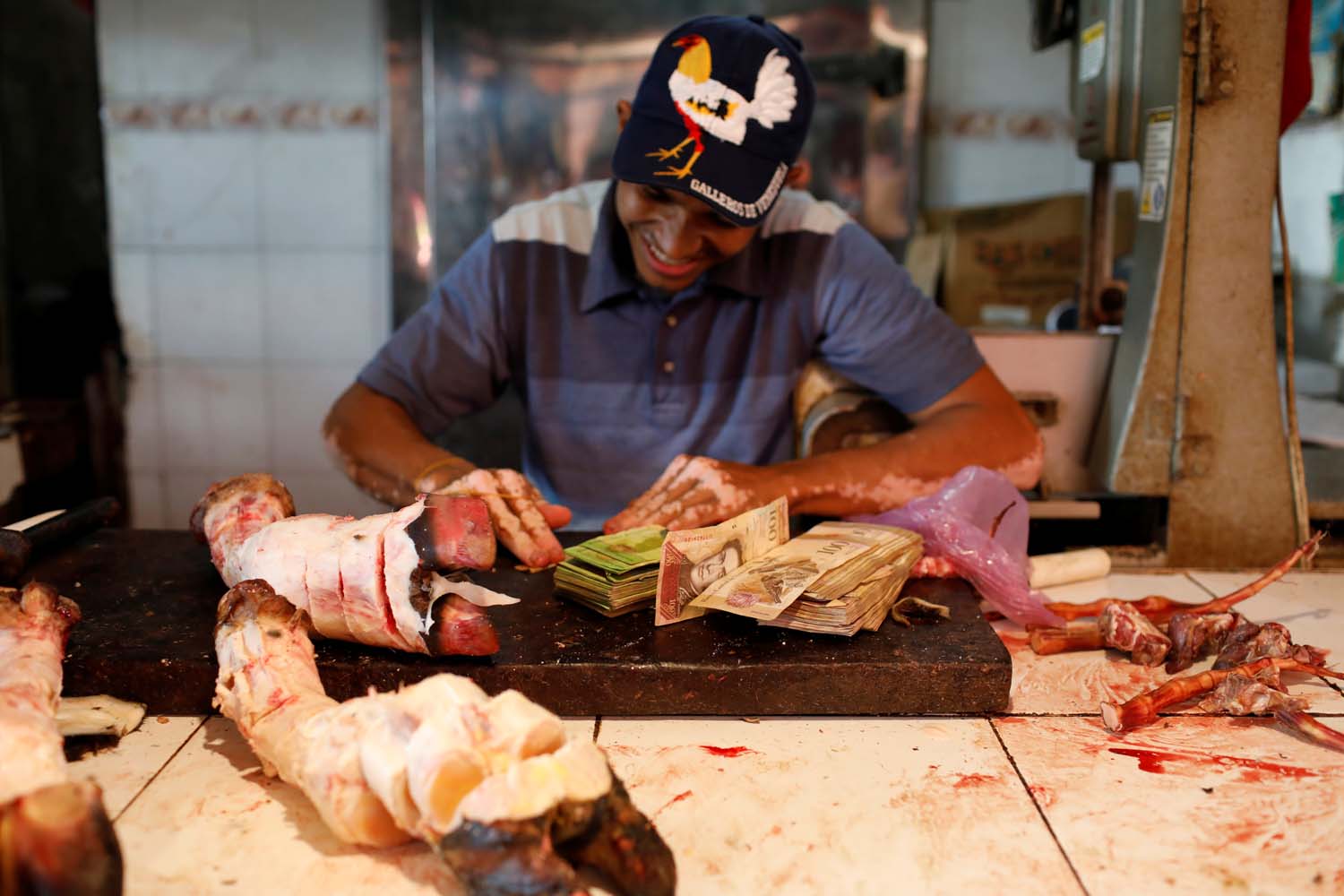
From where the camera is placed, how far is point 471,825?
0.88 m

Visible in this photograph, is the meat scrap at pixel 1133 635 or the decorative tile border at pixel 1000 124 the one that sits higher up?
the decorative tile border at pixel 1000 124

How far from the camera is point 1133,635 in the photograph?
1.43 meters

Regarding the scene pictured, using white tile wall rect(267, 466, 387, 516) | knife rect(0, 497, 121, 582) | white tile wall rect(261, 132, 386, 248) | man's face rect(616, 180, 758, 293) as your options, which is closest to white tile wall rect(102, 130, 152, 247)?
white tile wall rect(261, 132, 386, 248)

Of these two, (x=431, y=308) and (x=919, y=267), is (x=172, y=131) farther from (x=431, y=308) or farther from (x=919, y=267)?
(x=919, y=267)

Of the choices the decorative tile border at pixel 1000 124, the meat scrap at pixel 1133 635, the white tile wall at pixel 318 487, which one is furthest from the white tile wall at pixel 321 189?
the meat scrap at pixel 1133 635

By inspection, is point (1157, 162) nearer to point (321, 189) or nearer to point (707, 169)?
point (707, 169)

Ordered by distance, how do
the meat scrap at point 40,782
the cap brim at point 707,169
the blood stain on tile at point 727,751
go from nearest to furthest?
the meat scrap at point 40,782 < the blood stain on tile at point 727,751 < the cap brim at point 707,169

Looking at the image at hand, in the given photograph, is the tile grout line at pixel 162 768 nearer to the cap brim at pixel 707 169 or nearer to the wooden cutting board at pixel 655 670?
the wooden cutting board at pixel 655 670

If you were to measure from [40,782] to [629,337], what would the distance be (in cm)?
148

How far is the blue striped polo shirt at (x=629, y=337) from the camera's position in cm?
221

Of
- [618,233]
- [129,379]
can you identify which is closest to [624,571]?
[618,233]

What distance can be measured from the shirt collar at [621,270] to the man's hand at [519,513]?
0.60m

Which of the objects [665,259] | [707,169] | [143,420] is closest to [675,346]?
Result: [665,259]

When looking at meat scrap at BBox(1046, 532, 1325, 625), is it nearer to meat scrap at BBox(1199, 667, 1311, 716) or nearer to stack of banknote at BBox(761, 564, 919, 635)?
meat scrap at BBox(1199, 667, 1311, 716)
